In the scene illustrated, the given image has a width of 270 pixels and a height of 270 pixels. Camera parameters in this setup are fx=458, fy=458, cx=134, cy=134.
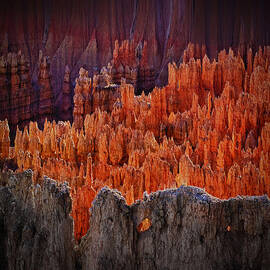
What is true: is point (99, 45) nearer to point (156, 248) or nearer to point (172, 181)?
point (172, 181)

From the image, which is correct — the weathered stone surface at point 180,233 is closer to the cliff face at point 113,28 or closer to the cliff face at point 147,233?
the cliff face at point 147,233

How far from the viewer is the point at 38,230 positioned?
289 inches

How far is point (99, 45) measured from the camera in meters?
26.1

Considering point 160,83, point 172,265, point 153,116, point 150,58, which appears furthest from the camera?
point 150,58

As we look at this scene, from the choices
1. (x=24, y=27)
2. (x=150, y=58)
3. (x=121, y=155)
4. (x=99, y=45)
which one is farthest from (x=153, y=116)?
(x=24, y=27)

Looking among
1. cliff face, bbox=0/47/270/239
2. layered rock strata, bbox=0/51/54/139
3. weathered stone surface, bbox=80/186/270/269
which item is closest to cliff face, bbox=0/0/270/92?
layered rock strata, bbox=0/51/54/139

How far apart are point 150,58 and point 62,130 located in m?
11.1

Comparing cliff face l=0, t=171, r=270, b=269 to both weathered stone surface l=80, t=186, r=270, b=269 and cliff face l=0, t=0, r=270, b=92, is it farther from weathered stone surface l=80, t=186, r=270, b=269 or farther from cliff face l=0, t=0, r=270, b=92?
cliff face l=0, t=0, r=270, b=92

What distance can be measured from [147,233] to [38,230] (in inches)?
71.4

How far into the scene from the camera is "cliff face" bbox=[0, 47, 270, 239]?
919 cm

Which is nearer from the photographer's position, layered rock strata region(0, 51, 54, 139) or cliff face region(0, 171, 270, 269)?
cliff face region(0, 171, 270, 269)

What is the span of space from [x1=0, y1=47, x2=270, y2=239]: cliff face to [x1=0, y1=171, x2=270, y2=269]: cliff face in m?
1.07

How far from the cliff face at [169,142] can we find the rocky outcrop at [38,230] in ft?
3.07

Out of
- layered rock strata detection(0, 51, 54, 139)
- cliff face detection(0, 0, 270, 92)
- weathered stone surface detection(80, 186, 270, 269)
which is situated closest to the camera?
weathered stone surface detection(80, 186, 270, 269)
